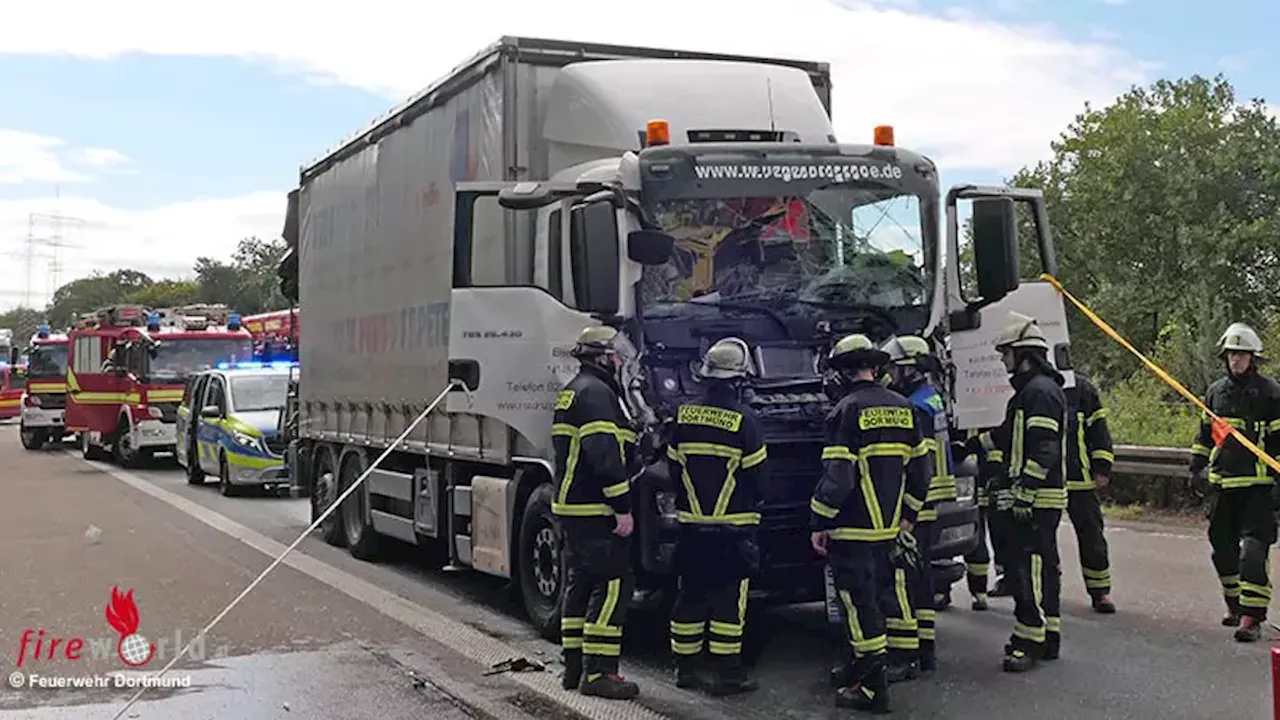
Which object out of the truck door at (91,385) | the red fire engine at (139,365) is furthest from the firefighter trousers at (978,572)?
the truck door at (91,385)

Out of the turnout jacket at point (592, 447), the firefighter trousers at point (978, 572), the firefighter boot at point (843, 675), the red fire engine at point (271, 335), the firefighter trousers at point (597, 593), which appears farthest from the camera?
the red fire engine at point (271, 335)

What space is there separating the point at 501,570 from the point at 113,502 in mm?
10581

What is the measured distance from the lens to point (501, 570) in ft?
27.1

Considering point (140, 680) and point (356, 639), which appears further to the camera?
point (356, 639)

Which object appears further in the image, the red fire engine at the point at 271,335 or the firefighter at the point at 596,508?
the red fire engine at the point at 271,335

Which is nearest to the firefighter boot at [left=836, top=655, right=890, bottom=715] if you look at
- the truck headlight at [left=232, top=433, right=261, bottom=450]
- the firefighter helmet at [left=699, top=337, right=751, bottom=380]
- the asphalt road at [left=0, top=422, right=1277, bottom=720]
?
the asphalt road at [left=0, top=422, right=1277, bottom=720]

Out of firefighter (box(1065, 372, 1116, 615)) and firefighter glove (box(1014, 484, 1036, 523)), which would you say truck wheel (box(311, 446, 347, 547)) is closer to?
firefighter (box(1065, 372, 1116, 615))

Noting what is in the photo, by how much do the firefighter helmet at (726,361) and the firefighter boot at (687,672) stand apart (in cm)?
144

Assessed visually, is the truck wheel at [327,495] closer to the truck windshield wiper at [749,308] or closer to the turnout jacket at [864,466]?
the truck windshield wiper at [749,308]

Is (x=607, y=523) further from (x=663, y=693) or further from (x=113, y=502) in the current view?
(x=113, y=502)

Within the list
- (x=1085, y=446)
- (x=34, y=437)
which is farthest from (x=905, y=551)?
(x=34, y=437)

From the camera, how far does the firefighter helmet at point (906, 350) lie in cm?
701

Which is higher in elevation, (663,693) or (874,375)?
(874,375)

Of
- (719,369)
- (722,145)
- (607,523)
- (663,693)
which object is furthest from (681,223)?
(663,693)
